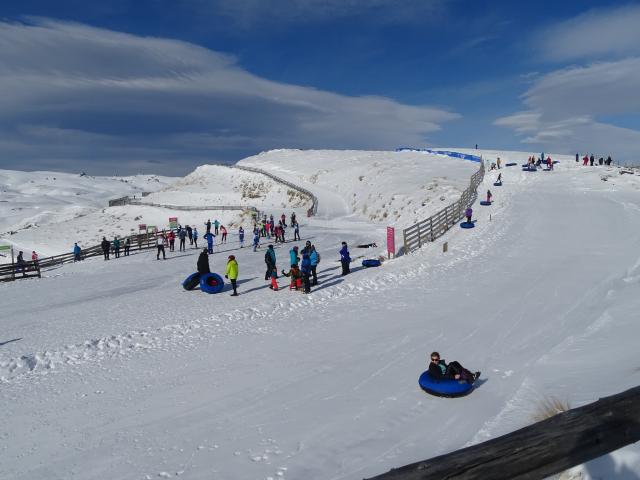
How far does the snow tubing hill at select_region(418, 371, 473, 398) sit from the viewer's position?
313 inches

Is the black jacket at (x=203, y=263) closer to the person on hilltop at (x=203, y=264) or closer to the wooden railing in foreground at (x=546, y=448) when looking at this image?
the person on hilltop at (x=203, y=264)

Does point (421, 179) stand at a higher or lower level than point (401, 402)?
higher

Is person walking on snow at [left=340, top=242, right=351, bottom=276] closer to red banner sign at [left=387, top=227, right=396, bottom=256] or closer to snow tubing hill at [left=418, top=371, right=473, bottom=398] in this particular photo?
red banner sign at [left=387, top=227, right=396, bottom=256]

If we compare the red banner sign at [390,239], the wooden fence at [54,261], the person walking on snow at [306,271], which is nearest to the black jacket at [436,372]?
the person walking on snow at [306,271]

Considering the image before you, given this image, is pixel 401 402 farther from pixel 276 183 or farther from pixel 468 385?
pixel 276 183

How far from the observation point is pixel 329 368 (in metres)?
9.78

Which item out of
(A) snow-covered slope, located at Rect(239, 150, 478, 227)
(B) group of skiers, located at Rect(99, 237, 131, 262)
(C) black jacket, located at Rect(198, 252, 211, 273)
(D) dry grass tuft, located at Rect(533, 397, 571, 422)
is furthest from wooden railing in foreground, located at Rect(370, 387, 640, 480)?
(A) snow-covered slope, located at Rect(239, 150, 478, 227)

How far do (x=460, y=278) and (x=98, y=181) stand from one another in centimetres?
17526

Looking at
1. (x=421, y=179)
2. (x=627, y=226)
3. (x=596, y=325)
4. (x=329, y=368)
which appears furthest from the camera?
(x=421, y=179)

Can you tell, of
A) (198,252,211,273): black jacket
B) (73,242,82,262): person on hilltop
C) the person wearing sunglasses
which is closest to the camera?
the person wearing sunglasses

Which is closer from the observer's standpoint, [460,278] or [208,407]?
[208,407]

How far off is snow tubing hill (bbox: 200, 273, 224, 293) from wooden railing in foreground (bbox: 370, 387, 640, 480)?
14761mm

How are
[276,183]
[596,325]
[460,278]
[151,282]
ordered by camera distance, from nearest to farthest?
[596,325]
[460,278]
[151,282]
[276,183]

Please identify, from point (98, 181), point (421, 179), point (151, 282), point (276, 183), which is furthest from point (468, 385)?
point (98, 181)
